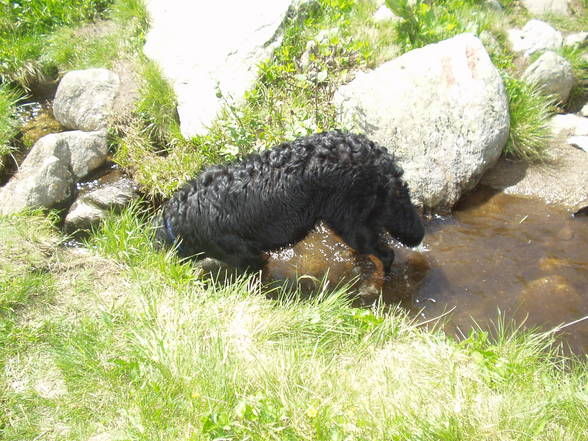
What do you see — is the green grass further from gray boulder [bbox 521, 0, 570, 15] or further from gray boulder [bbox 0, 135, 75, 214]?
gray boulder [bbox 521, 0, 570, 15]

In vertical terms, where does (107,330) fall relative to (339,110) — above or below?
below

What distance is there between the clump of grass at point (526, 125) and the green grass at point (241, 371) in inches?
88.4

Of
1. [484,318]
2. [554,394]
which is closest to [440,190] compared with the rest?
[484,318]

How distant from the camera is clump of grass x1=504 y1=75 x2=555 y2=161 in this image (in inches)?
188

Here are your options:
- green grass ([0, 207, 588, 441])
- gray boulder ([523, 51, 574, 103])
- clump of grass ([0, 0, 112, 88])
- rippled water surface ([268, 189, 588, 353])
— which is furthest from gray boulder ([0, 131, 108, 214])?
gray boulder ([523, 51, 574, 103])

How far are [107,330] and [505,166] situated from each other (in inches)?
162

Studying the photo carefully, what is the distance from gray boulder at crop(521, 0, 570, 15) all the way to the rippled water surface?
3947mm

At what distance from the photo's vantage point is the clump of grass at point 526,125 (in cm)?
478

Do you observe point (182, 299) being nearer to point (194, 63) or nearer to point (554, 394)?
point (554, 394)

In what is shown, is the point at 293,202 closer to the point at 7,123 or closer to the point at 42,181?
the point at 42,181

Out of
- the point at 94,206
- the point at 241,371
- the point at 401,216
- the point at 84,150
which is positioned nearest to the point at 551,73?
the point at 401,216

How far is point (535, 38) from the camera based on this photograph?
5.85m

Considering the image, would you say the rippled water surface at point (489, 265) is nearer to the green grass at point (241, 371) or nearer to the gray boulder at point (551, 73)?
the green grass at point (241, 371)

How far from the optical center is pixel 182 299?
3.18 m
